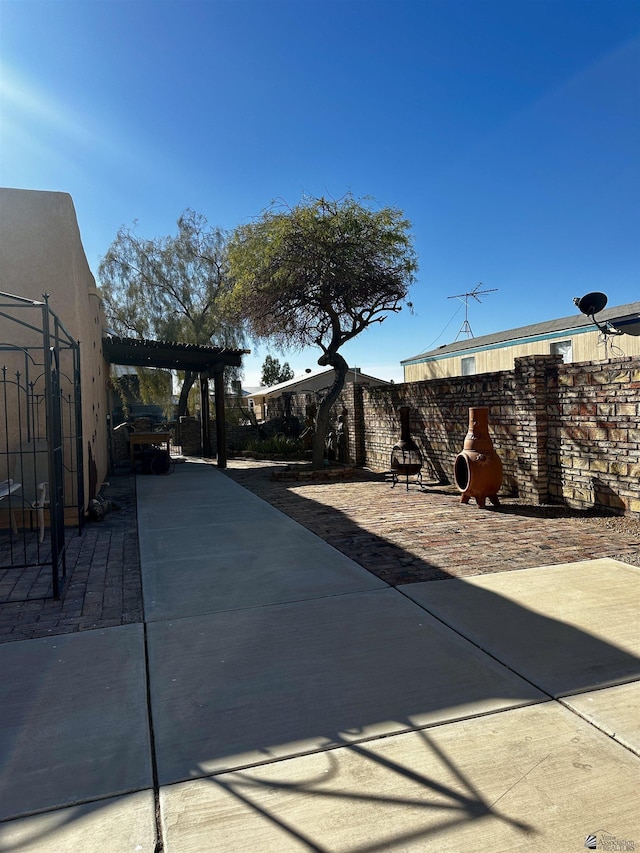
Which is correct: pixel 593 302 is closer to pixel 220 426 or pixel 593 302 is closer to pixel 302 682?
pixel 302 682

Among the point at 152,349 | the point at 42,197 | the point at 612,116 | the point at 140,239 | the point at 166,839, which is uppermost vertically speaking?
the point at 140,239

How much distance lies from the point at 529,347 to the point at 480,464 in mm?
10098

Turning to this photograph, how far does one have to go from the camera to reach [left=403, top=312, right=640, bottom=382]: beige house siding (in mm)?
13727

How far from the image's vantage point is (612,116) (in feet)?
35.2

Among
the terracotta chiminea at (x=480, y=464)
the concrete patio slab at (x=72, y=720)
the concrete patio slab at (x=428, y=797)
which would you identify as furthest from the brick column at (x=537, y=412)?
the concrete patio slab at (x=72, y=720)

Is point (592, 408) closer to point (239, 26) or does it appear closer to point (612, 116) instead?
point (612, 116)

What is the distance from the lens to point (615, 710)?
9.46 ft

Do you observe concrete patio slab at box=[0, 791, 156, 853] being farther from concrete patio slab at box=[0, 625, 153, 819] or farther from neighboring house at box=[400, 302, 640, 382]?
neighboring house at box=[400, 302, 640, 382]

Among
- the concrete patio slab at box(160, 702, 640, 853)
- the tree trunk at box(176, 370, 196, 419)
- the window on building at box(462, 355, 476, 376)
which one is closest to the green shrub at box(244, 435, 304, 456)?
the tree trunk at box(176, 370, 196, 419)

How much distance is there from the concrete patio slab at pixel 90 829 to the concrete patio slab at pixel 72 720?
0.07m

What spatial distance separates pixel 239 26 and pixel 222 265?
50.6 ft

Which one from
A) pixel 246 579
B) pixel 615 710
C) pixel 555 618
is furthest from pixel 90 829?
pixel 555 618

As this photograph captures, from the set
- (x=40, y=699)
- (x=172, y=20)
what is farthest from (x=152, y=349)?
(x=40, y=699)

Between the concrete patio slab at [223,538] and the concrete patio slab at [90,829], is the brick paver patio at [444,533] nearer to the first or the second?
the concrete patio slab at [223,538]
